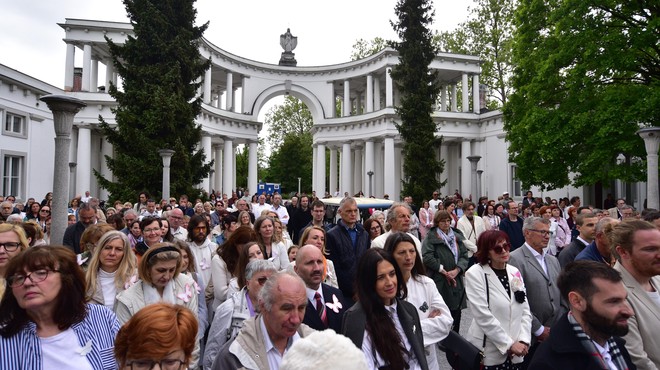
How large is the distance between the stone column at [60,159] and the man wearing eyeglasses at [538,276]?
7.85m

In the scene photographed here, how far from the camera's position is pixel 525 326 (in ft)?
14.2

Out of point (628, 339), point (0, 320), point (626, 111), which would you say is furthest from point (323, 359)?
point (626, 111)

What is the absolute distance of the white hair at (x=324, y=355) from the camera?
1.66 metres

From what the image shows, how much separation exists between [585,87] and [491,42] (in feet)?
73.4

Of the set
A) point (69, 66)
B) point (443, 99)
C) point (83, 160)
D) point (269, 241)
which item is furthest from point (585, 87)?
point (69, 66)

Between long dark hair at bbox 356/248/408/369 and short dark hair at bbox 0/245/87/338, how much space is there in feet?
6.31

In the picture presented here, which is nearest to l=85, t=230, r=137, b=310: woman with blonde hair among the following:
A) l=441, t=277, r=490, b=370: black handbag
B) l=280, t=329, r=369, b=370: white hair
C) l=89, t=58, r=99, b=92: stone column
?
l=441, t=277, r=490, b=370: black handbag

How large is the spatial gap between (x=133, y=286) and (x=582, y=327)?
3.68 m

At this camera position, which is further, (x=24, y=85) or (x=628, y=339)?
(x=24, y=85)

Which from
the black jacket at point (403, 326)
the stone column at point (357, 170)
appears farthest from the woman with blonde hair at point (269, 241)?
the stone column at point (357, 170)

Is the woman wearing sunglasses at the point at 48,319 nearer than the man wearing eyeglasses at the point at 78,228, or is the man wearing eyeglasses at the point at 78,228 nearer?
the woman wearing sunglasses at the point at 48,319

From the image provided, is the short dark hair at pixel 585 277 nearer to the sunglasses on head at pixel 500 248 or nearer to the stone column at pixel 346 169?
the sunglasses on head at pixel 500 248

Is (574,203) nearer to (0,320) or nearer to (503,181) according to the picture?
(0,320)

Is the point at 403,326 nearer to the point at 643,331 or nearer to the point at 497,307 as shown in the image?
the point at 497,307
